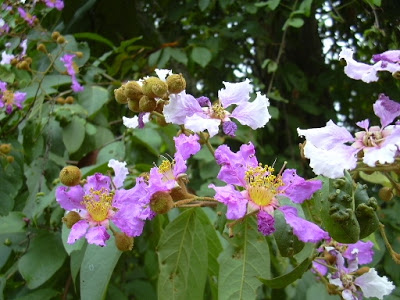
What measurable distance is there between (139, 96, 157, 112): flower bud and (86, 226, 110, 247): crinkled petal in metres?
0.18

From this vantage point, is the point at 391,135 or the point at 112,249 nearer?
the point at 391,135

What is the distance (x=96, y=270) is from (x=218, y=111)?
348 mm

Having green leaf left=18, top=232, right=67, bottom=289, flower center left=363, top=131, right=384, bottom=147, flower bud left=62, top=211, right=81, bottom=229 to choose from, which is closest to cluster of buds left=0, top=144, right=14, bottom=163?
green leaf left=18, top=232, right=67, bottom=289

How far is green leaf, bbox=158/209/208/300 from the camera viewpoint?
29.9 inches

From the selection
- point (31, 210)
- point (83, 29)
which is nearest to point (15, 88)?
point (31, 210)

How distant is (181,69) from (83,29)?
39cm

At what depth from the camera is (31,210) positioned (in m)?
1.25

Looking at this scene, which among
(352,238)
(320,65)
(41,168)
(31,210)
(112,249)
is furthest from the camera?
(320,65)

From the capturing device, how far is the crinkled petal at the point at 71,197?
792mm

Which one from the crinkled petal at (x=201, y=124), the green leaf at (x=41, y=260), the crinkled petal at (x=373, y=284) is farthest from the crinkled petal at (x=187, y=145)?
the green leaf at (x=41, y=260)

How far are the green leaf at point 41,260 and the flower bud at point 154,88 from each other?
1.69 feet

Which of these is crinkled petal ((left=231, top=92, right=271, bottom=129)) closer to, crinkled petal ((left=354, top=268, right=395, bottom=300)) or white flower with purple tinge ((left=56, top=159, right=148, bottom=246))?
white flower with purple tinge ((left=56, top=159, right=148, bottom=246))

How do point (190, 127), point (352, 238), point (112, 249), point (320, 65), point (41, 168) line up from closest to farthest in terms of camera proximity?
point (352, 238), point (190, 127), point (112, 249), point (41, 168), point (320, 65)

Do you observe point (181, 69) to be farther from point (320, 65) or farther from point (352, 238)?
point (352, 238)
